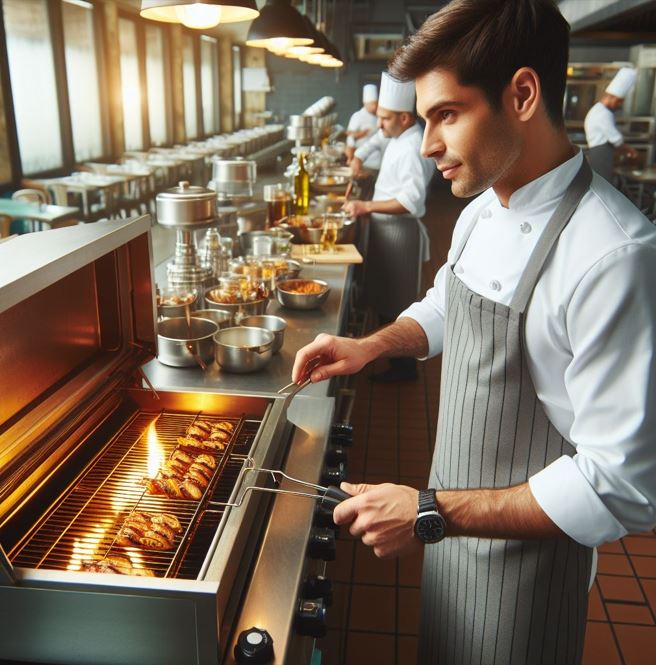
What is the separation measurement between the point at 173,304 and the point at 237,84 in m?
17.8

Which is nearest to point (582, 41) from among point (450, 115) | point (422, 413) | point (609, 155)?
point (609, 155)

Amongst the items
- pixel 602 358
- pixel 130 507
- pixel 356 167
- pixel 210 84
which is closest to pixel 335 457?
pixel 130 507

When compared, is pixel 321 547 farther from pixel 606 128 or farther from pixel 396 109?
pixel 606 128

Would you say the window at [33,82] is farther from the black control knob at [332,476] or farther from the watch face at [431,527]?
the watch face at [431,527]

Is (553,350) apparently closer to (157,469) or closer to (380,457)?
(157,469)

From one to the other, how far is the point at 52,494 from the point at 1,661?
0.39 m

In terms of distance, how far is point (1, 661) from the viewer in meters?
1.04

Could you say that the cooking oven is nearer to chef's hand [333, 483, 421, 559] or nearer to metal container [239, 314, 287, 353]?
chef's hand [333, 483, 421, 559]

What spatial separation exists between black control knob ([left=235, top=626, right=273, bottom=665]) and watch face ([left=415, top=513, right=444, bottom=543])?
12.2 inches

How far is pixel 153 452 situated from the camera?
60.8 inches

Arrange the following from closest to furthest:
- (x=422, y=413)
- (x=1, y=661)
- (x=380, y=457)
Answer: (x=1, y=661), (x=380, y=457), (x=422, y=413)

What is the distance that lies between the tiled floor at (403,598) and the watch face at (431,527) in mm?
1415

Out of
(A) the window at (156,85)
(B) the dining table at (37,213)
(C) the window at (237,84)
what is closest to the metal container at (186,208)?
(B) the dining table at (37,213)

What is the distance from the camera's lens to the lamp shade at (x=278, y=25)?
341 cm
